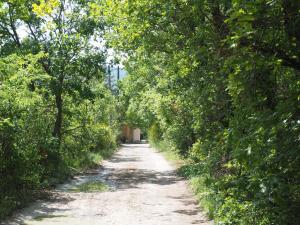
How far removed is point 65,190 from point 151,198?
3553 mm

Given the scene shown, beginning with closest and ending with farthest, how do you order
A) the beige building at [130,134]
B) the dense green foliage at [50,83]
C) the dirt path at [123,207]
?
the dirt path at [123,207], the dense green foliage at [50,83], the beige building at [130,134]

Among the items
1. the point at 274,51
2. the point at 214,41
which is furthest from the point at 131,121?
the point at 274,51

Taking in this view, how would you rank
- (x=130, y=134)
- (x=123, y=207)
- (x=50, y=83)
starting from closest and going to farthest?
1. (x=123, y=207)
2. (x=50, y=83)
3. (x=130, y=134)

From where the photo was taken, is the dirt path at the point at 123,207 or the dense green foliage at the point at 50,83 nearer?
the dirt path at the point at 123,207

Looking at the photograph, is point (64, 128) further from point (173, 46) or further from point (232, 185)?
point (232, 185)

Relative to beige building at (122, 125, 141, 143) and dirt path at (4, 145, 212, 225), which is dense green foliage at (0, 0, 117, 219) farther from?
beige building at (122, 125, 141, 143)

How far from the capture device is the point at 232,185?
600 centimetres

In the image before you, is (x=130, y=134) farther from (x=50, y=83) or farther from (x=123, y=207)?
(x=123, y=207)

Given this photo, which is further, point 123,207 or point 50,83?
point 50,83

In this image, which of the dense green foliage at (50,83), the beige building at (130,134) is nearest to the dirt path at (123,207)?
the dense green foliage at (50,83)

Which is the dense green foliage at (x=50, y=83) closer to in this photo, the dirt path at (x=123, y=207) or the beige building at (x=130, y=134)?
the dirt path at (x=123, y=207)

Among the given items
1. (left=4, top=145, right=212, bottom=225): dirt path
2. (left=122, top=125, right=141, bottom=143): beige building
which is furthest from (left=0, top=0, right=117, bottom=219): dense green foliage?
(left=122, top=125, right=141, bottom=143): beige building

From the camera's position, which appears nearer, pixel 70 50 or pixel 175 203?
pixel 175 203

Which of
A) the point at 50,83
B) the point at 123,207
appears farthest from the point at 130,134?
the point at 123,207
